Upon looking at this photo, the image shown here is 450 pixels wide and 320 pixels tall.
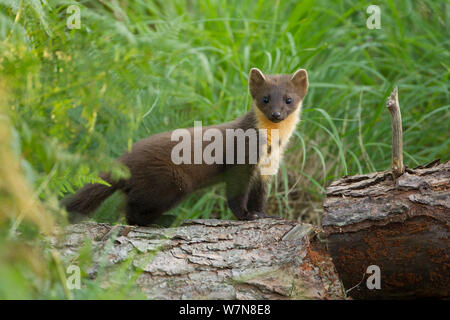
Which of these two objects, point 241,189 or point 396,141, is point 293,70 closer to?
point 241,189

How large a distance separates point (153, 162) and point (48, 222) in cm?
218

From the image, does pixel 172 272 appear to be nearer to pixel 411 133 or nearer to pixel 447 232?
pixel 447 232

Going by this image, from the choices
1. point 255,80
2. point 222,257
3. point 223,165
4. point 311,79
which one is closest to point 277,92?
point 255,80

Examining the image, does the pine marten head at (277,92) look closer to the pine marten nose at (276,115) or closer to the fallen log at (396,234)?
the pine marten nose at (276,115)

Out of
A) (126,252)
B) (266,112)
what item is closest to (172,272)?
(126,252)

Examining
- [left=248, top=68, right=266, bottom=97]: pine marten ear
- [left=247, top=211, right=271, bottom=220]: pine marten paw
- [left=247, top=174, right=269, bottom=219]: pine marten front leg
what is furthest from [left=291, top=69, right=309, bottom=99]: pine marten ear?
[left=247, top=211, right=271, bottom=220]: pine marten paw

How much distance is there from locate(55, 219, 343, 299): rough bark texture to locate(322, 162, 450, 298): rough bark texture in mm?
265

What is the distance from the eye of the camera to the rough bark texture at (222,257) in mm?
3287

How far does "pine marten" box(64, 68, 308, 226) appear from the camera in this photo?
451 centimetres

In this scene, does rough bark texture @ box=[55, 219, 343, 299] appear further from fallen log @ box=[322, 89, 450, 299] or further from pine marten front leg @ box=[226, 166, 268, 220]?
pine marten front leg @ box=[226, 166, 268, 220]

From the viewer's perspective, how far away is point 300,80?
523cm

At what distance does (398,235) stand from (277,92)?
2139 millimetres
